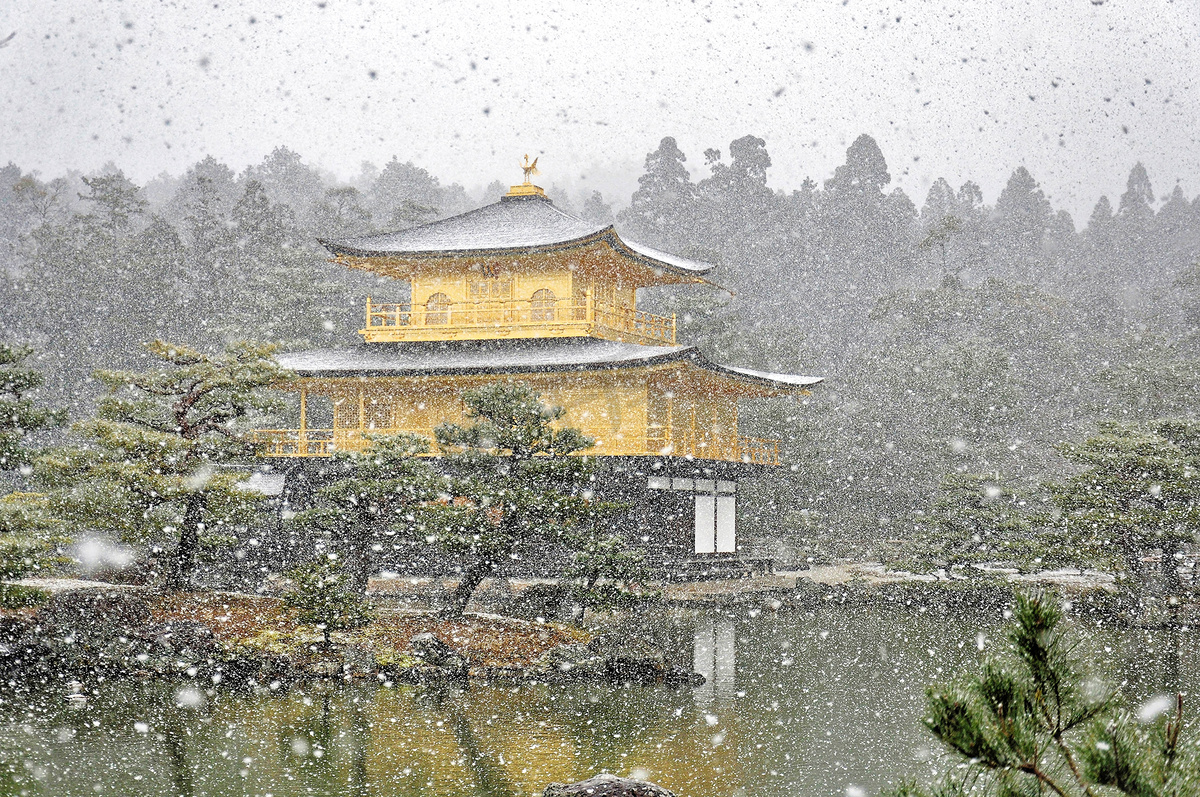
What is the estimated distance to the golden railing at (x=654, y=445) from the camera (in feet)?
72.4

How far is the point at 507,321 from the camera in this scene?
961 inches

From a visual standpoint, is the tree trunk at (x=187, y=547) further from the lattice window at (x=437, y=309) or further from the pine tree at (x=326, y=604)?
the lattice window at (x=437, y=309)

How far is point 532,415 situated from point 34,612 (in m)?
7.23

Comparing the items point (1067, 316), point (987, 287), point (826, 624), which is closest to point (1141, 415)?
point (987, 287)

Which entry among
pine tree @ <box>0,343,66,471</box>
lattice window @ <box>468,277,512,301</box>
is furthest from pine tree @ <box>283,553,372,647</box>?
lattice window @ <box>468,277,512,301</box>

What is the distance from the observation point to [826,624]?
60.1 ft

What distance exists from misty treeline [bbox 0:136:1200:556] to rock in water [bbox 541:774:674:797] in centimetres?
1717

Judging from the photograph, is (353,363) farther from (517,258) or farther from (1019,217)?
(1019,217)

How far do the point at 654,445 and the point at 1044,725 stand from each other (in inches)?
757

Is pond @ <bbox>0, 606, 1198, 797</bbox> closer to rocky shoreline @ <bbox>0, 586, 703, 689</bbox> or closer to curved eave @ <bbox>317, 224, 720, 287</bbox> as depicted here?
rocky shoreline @ <bbox>0, 586, 703, 689</bbox>

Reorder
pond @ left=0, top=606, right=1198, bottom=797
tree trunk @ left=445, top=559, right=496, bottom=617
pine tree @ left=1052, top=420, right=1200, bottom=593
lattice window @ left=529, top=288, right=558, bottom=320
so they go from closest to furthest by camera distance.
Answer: pond @ left=0, top=606, right=1198, bottom=797
tree trunk @ left=445, top=559, right=496, bottom=617
pine tree @ left=1052, top=420, right=1200, bottom=593
lattice window @ left=529, top=288, right=558, bottom=320

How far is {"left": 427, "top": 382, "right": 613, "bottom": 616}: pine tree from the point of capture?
1523cm

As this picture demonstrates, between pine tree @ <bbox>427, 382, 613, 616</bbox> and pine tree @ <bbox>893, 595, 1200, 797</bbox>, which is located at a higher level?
pine tree @ <bbox>893, 595, 1200, 797</bbox>

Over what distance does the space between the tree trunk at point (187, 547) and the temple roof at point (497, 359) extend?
6362mm
